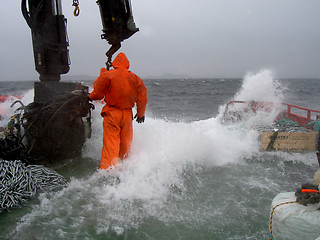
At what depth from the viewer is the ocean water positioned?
9.89 feet

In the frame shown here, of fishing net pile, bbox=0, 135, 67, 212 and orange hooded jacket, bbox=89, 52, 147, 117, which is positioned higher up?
orange hooded jacket, bbox=89, 52, 147, 117

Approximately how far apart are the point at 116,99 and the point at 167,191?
66.7 inches

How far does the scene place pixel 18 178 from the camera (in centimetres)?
361

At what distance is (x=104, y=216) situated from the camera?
10.6 feet

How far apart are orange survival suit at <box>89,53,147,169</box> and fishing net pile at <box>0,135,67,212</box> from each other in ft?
2.78

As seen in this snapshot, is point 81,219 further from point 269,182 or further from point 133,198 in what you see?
point 269,182

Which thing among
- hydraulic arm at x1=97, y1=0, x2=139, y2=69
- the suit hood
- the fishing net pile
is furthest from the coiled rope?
hydraulic arm at x1=97, y1=0, x2=139, y2=69

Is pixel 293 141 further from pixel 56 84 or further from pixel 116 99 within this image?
pixel 56 84

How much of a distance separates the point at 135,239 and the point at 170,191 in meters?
1.20

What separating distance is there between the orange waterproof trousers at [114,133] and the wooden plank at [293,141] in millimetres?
3122

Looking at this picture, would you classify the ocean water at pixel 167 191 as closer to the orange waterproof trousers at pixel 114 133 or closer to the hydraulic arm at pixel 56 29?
the orange waterproof trousers at pixel 114 133

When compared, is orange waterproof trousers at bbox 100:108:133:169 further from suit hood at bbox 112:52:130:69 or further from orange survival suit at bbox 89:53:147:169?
suit hood at bbox 112:52:130:69

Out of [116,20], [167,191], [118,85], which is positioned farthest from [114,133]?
[116,20]

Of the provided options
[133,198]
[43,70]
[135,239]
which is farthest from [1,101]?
[135,239]
